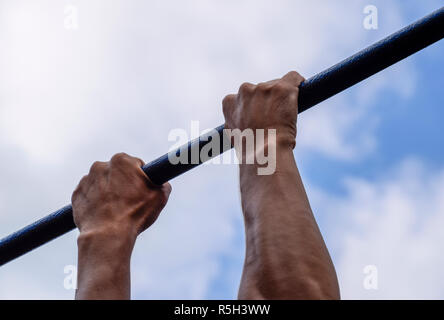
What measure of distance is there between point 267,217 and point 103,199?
1.39 feet

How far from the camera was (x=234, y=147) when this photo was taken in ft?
3.21

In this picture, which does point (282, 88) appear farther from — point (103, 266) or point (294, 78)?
point (103, 266)

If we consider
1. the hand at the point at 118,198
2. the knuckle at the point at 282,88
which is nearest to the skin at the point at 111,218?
the hand at the point at 118,198

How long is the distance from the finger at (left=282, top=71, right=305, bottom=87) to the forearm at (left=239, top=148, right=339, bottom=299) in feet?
0.50

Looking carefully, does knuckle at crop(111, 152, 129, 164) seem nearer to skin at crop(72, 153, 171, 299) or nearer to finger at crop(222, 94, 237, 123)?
skin at crop(72, 153, 171, 299)

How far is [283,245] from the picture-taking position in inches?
31.1

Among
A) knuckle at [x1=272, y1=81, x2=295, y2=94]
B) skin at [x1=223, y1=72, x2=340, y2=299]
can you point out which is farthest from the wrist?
knuckle at [x1=272, y1=81, x2=295, y2=94]

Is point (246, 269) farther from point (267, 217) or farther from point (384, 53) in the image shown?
point (384, 53)

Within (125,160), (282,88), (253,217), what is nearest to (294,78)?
(282,88)

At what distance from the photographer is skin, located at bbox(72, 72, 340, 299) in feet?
2.56

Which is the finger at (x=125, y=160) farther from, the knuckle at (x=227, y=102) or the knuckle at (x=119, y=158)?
the knuckle at (x=227, y=102)

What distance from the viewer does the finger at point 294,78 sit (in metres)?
0.97

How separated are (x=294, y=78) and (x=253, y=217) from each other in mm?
255
